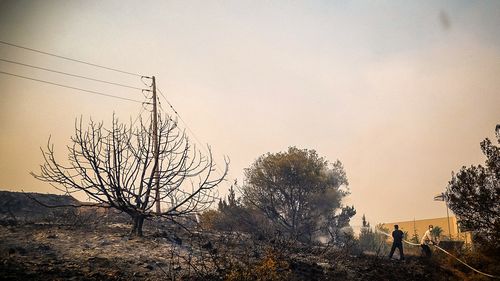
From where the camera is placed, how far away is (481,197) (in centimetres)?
956

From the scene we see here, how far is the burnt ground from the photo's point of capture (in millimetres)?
7164

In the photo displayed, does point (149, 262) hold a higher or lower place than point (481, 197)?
lower

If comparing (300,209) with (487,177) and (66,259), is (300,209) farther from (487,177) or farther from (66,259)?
(66,259)

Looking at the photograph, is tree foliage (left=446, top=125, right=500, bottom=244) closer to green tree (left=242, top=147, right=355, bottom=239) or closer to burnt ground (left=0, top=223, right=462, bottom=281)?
burnt ground (left=0, top=223, right=462, bottom=281)

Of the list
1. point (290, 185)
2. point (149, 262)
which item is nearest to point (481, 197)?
point (149, 262)

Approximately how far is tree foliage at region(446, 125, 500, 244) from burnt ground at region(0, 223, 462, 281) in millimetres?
1825

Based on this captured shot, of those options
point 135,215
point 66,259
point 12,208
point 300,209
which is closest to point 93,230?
point 135,215

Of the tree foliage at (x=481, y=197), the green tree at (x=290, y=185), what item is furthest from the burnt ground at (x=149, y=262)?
the green tree at (x=290, y=185)

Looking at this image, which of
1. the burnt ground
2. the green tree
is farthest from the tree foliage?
the green tree

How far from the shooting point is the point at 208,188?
10219 millimetres

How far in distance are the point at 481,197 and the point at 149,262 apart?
389 inches

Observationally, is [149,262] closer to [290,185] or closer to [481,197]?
[481,197]

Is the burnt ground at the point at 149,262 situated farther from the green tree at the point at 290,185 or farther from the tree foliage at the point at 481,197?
the green tree at the point at 290,185

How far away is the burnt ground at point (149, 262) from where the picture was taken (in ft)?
23.5
